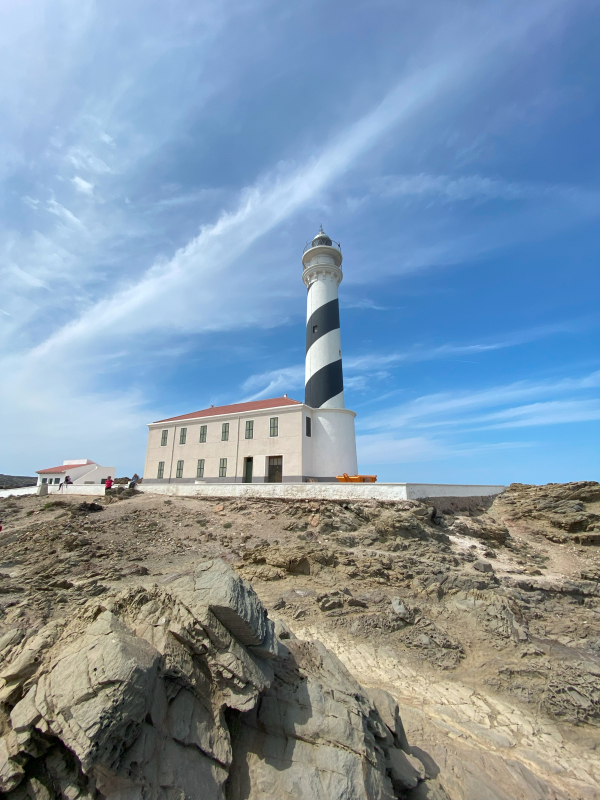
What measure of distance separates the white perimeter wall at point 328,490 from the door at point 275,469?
3.10 meters

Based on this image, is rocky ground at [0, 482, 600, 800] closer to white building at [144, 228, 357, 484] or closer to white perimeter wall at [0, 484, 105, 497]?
white perimeter wall at [0, 484, 105, 497]

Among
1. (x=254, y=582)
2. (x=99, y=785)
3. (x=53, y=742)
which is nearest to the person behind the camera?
(x=99, y=785)

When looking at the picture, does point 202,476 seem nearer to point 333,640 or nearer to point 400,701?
point 333,640

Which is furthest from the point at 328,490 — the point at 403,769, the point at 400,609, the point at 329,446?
the point at 403,769

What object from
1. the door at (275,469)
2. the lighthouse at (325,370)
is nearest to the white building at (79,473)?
the door at (275,469)

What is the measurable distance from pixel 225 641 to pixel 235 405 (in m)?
22.8

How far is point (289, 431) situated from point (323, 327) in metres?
6.88

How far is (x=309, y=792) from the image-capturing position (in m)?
3.55

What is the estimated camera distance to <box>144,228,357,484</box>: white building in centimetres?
2191

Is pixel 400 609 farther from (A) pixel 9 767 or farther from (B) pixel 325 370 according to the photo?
(B) pixel 325 370

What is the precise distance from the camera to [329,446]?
2206 cm

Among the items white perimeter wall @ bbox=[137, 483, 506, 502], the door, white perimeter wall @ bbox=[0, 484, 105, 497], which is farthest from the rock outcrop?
white perimeter wall @ bbox=[0, 484, 105, 497]

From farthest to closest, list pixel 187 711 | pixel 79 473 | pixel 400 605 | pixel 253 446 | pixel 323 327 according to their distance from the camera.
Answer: pixel 79 473 → pixel 323 327 → pixel 253 446 → pixel 400 605 → pixel 187 711

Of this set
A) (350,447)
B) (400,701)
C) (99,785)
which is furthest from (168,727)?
(350,447)
